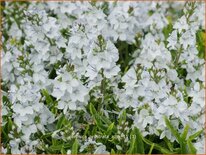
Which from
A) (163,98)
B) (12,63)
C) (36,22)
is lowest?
(163,98)

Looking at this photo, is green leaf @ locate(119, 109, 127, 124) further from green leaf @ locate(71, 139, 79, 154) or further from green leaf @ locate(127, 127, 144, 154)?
green leaf @ locate(71, 139, 79, 154)

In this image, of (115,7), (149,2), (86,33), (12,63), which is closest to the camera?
(86,33)

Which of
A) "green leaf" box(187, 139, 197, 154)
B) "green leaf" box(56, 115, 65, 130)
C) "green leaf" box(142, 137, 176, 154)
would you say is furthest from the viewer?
"green leaf" box(56, 115, 65, 130)

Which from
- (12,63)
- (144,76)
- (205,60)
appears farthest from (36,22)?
(205,60)

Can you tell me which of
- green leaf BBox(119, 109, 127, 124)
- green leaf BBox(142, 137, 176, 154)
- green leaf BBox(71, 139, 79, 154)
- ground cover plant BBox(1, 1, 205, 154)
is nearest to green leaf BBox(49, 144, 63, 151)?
ground cover plant BBox(1, 1, 205, 154)

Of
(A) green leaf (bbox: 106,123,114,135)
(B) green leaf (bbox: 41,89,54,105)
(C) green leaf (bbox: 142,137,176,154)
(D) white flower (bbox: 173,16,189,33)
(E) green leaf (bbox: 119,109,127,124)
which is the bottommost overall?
(C) green leaf (bbox: 142,137,176,154)

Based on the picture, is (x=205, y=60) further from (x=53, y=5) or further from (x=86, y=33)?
(x=53, y=5)

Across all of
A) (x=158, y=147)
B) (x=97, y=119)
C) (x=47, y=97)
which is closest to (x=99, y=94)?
(x=97, y=119)

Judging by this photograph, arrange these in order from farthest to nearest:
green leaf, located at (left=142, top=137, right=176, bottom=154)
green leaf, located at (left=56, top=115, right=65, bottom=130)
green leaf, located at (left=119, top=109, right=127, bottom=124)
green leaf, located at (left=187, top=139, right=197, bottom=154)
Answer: green leaf, located at (left=56, top=115, right=65, bottom=130)
green leaf, located at (left=119, top=109, right=127, bottom=124)
green leaf, located at (left=142, top=137, right=176, bottom=154)
green leaf, located at (left=187, top=139, right=197, bottom=154)

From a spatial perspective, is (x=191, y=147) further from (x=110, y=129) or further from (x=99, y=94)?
(x=99, y=94)
